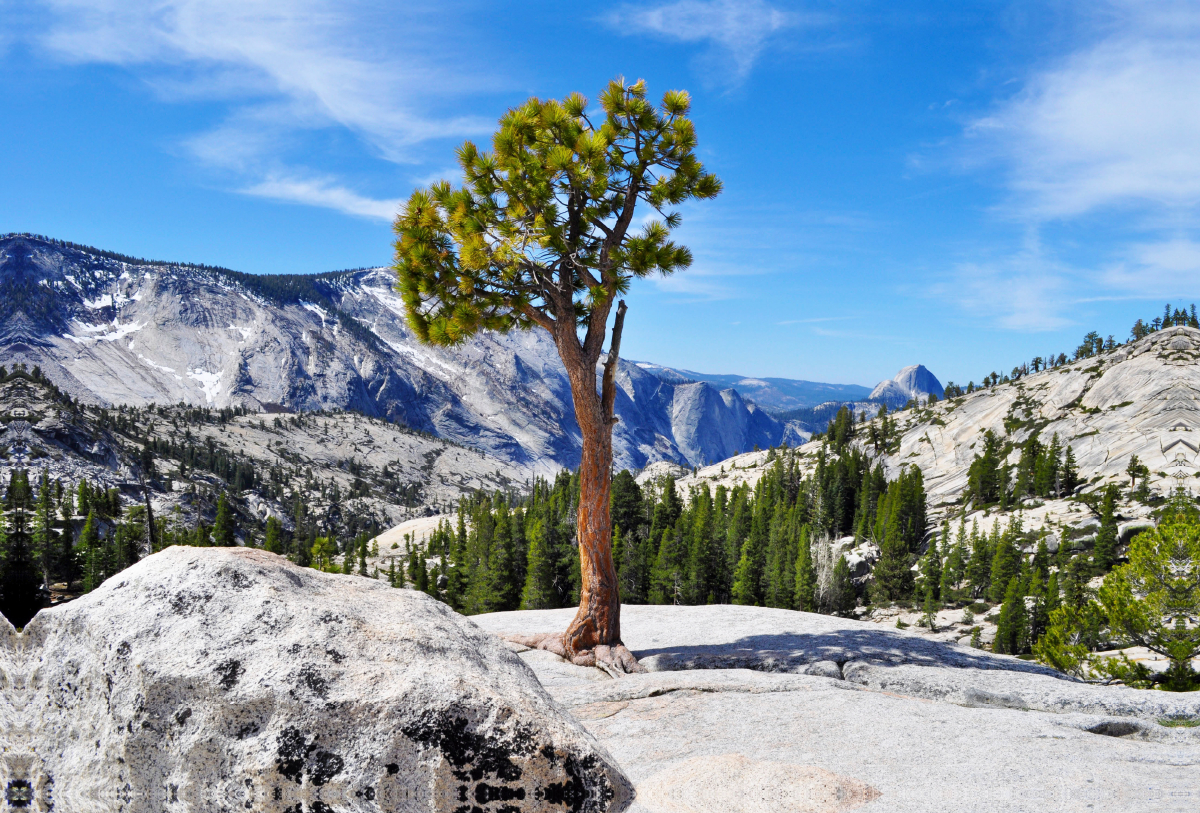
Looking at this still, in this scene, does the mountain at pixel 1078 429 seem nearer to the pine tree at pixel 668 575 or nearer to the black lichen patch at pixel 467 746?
the pine tree at pixel 668 575

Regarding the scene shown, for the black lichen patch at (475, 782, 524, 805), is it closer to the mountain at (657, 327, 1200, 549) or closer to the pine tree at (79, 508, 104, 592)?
the mountain at (657, 327, 1200, 549)

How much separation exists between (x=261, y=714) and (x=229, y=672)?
1.24 ft

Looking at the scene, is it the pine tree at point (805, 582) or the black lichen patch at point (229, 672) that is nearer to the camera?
the black lichen patch at point (229, 672)

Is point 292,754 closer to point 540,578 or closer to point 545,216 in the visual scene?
point 545,216

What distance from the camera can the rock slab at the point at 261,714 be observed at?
3.60m

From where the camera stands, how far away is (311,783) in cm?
356

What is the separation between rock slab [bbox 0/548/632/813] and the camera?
3.60 m

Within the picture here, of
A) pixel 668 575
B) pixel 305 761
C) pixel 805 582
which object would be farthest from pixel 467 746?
pixel 805 582

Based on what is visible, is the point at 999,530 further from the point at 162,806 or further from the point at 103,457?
the point at 103,457

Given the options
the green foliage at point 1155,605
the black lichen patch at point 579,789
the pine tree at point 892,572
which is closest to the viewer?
the black lichen patch at point 579,789

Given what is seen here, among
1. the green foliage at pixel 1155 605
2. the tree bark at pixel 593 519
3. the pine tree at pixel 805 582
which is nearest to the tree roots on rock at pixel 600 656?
the tree bark at pixel 593 519

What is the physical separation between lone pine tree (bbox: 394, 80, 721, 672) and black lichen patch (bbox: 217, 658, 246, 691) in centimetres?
990

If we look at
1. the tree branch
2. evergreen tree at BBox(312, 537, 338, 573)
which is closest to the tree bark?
the tree branch

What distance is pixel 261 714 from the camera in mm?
3730
